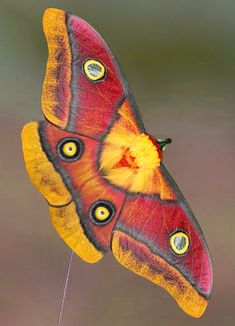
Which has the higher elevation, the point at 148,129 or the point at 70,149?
the point at 148,129

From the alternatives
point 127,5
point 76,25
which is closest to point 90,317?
point 76,25

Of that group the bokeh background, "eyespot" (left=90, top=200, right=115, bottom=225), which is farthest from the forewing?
the bokeh background

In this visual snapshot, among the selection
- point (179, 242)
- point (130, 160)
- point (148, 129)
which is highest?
point (148, 129)

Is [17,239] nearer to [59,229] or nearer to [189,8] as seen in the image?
[59,229]

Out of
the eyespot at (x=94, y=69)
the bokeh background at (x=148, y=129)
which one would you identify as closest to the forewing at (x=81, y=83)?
the eyespot at (x=94, y=69)

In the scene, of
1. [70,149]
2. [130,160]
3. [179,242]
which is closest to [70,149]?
[70,149]

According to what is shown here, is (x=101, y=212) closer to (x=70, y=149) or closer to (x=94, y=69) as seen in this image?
(x=70, y=149)

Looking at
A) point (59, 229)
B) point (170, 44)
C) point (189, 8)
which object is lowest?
point (59, 229)
